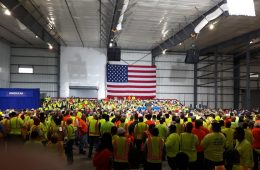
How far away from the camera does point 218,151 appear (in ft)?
21.6

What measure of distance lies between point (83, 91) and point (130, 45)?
21.1 feet

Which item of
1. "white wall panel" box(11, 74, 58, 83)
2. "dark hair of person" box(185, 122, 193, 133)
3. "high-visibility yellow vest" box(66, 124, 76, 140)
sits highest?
"white wall panel" box(11, 74, 58, 83)

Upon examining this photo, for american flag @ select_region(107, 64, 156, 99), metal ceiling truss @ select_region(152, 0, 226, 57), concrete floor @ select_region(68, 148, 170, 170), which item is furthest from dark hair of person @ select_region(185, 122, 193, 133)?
american flag @ select_region(107, 64, 156, 99)

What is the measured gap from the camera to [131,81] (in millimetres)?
28844

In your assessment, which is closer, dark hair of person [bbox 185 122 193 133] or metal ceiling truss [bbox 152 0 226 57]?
dark hair of person [bbox 185 122 193 133]

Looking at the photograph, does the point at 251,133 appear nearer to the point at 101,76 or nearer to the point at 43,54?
the point at 101,76

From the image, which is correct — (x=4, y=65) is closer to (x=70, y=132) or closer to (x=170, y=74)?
(x=170, y=74)

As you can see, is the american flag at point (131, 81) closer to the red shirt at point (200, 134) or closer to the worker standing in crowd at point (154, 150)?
the red shirt at point (200, 134)

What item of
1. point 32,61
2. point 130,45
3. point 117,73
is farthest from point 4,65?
point 130,45

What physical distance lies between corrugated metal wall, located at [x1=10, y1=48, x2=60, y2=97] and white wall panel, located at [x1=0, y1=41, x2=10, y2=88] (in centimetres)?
54

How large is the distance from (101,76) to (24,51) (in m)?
7.83

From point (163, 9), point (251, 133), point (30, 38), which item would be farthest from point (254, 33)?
point (30, 38)

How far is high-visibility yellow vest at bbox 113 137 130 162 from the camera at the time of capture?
651 centimetres

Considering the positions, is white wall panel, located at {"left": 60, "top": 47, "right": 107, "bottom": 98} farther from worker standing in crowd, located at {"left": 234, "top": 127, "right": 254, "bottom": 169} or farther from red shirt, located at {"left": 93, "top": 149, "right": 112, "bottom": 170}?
red shirt, located at {"left": 93, "top": 149, "right": 112, "bottom": 170}
